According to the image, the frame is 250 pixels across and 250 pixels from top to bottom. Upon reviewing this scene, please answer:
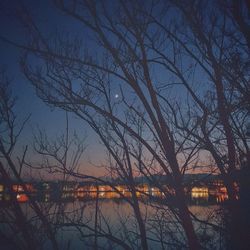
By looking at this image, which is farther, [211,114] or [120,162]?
[120,162]

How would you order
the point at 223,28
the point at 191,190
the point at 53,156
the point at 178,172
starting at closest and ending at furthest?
the point at 178,172 < the point at 223,28 < the point at 191,190 < the point at 53,156

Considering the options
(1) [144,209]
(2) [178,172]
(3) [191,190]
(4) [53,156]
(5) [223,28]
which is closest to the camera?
(2) [178,172]

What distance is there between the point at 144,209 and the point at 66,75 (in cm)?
534

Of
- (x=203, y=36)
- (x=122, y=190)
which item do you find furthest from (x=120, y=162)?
(x=203, y=36)

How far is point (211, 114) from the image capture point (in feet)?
21.9

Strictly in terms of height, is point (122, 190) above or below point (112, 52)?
below

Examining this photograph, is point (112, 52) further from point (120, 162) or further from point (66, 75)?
point (120, 162)

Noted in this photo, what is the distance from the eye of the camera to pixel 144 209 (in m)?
8.91

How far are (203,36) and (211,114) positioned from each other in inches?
80.1

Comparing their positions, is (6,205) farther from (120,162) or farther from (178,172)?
(178,172)

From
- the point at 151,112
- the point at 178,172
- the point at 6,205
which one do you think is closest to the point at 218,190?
the point at 178,172

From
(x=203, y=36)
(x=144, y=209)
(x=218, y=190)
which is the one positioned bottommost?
(x=144, y=209)

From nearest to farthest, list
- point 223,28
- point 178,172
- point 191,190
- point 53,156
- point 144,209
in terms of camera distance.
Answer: point 178,172 < point 223,28 < point 191,190 < point 53,156 < point 144,209

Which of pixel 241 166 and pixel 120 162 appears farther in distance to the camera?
pixel 120 162
